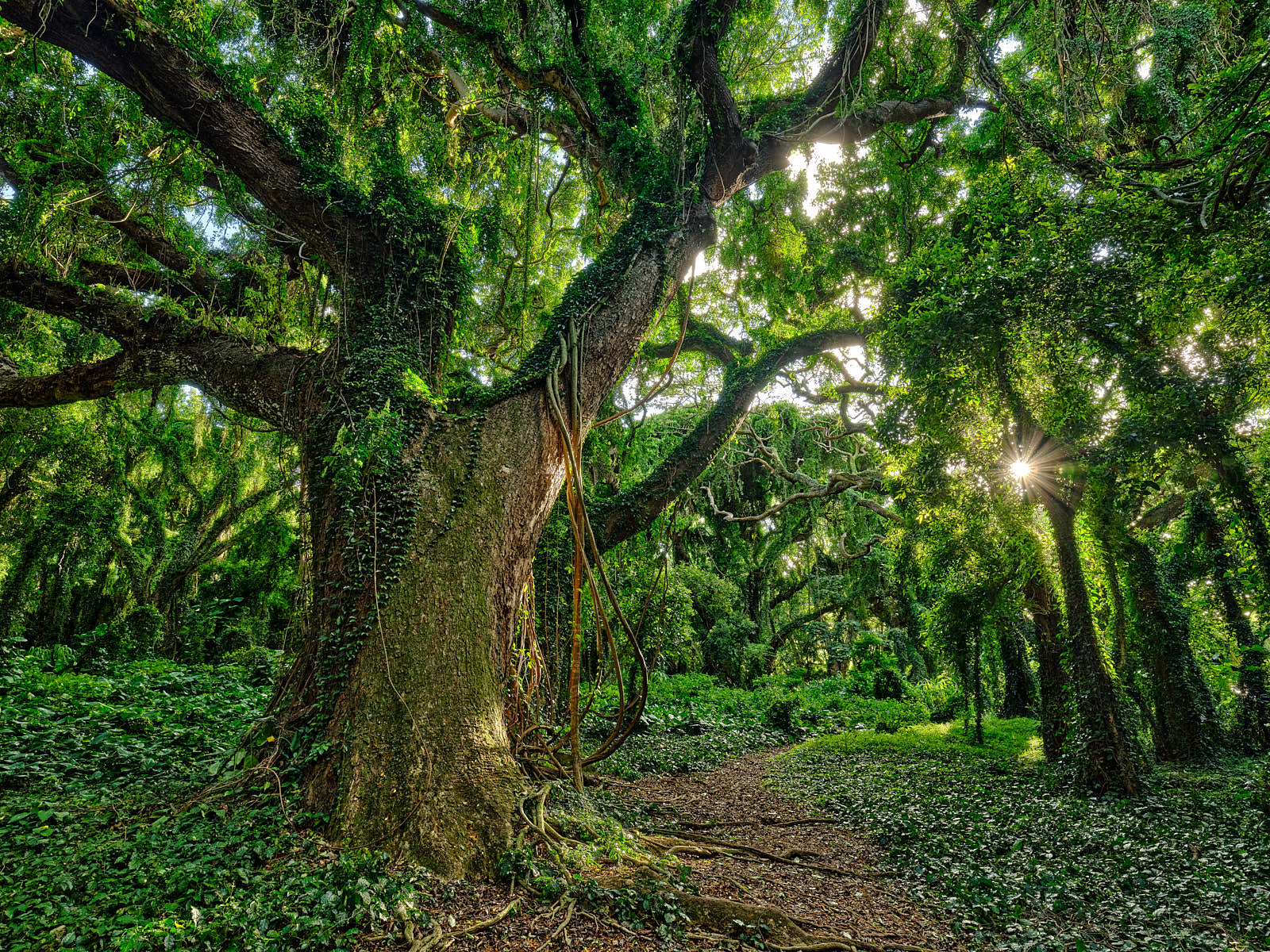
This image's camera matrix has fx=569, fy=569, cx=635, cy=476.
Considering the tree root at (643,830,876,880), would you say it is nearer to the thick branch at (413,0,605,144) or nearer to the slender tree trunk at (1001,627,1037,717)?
the thick branch at (413,0,605,144)

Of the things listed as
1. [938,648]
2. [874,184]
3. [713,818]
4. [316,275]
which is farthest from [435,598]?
[874,184]

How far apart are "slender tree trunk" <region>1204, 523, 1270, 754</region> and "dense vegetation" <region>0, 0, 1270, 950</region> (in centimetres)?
10

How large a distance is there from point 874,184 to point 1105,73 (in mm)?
3595

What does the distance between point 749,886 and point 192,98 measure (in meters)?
6.64

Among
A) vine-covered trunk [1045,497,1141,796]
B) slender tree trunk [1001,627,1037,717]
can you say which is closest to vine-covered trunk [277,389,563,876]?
vine-covered trunk [1045,497,1141,796]

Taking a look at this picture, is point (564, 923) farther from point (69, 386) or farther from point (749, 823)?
point (69, 386)

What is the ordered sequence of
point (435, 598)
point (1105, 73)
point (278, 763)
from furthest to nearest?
point (1105, 73) → point (435, 598) → point (278, 763)

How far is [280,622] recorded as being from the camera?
13.4m

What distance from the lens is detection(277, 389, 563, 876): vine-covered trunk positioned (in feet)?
9.75

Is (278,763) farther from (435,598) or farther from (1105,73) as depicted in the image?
(1105,73)

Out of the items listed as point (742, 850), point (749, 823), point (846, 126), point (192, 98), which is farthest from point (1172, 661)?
point (192, 98)

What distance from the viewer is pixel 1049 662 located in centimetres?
816

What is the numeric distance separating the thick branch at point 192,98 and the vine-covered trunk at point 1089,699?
799 centimetres

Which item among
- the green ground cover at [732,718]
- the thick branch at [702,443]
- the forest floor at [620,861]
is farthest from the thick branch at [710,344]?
the forest floor at [620,861]
